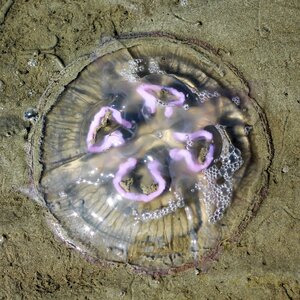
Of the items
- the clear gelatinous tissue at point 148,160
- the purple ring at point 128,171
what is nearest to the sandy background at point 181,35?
the clear gelatinous tissue at point 148,160

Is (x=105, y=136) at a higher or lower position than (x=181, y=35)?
lower

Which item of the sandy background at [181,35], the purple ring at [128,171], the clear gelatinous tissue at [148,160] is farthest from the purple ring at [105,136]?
the sandy background at [181,35]

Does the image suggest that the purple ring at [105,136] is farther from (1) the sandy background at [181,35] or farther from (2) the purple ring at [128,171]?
(1) the sandy background at [181,35]

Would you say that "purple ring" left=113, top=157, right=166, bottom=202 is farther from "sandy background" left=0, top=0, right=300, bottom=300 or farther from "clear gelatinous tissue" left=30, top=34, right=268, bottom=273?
"sandy background" left=0, top=0, right=300, bottom=300

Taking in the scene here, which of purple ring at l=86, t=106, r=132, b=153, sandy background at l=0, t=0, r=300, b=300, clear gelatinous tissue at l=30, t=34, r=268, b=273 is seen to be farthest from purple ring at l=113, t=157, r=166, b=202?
sandy background at l=0, t=0, r=300, b=300

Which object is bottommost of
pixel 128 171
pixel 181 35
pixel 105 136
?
pixel 128 171

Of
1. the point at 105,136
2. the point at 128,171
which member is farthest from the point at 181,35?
the point at 128,171

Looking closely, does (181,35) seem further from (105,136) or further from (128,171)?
(128,171)
